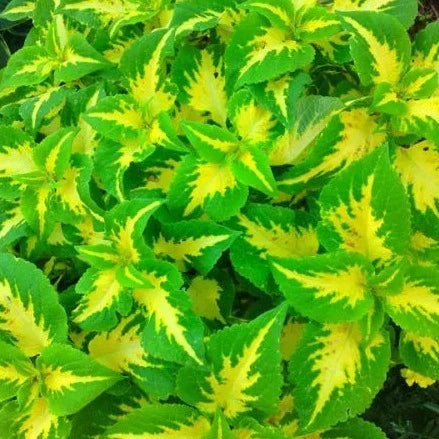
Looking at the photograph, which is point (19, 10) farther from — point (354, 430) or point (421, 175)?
point (354, 430)

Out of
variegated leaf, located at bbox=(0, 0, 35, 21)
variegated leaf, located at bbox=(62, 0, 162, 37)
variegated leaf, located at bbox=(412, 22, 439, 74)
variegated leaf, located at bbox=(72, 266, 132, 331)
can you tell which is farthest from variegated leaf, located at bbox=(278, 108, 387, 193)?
variegated leaf, located at bbox=(0, 0, 35, 21)

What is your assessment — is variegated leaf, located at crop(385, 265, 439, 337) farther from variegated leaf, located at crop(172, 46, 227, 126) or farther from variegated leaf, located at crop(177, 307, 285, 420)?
variegated leaf, located at crop(172, 46, 227, 126)

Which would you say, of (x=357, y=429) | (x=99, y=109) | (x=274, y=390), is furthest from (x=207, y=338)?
(x=99, y=109)

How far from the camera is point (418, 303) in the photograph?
0.69 meters

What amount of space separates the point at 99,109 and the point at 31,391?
1.09 feet

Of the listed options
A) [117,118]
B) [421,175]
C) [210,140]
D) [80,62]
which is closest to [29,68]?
[80,62]

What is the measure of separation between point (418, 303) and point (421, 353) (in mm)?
84

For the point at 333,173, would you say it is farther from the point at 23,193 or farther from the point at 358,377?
the point at 23,193

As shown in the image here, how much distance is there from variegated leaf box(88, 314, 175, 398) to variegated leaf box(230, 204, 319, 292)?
0.14 m

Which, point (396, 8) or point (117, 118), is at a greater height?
point (396, 8)

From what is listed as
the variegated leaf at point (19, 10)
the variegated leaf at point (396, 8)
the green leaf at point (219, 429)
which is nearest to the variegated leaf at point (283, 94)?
the variegated leaf at point (396, 8)

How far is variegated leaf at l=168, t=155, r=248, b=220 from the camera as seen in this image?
74cm

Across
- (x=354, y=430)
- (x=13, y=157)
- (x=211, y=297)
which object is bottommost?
(x=354, y=430)

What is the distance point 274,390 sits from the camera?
0.67 meters
